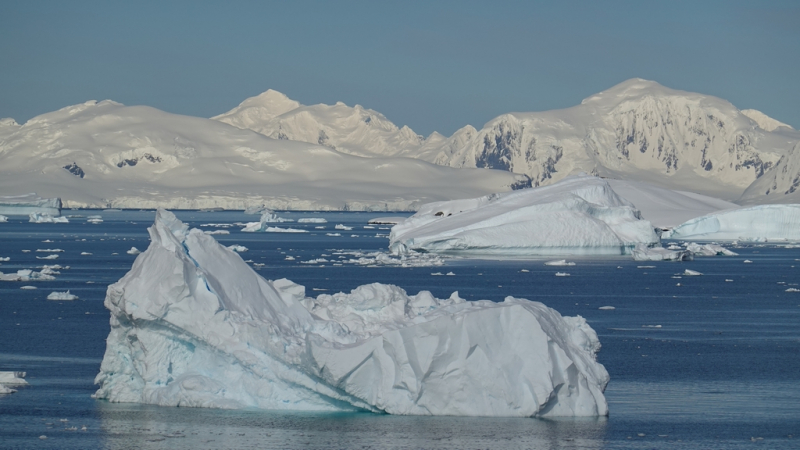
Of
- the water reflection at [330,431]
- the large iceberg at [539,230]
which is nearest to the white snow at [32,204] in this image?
the large iceberg at [539,230]

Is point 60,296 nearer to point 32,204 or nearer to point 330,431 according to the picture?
point 330,431

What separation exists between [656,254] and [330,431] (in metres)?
38.6

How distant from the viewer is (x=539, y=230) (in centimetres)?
4969

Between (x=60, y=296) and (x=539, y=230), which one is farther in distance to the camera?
(x=539, y=230)

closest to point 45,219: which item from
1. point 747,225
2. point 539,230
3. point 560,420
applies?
point 747,225

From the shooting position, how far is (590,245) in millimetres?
50969

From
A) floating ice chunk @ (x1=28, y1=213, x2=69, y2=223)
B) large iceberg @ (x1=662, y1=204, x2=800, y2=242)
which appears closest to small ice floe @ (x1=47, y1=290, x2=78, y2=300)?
large iceberg @ (x1=662, y1=204, x2=800, y2=242)

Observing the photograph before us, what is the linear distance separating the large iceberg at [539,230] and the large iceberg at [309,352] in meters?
32.8

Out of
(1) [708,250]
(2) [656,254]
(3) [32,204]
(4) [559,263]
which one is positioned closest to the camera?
(4) [559,263]

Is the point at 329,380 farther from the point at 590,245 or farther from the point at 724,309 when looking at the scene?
the point at 590,245

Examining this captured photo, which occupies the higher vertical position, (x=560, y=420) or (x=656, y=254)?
(x=656, y=254)

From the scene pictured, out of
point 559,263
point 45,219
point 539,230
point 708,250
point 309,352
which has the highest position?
point 45,219

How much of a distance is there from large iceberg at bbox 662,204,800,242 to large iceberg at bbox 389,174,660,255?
1957cm

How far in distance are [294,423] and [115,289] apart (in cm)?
349
